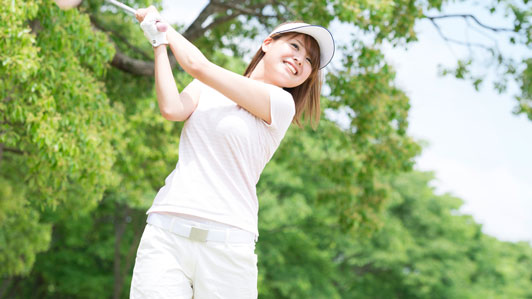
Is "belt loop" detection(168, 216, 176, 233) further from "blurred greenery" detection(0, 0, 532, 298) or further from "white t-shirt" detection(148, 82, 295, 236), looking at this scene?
"blurred greenery" detection(0, 0, 532, 298)

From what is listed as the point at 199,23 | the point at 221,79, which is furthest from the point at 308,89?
the point at 199,23

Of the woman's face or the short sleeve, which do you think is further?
the woman's face

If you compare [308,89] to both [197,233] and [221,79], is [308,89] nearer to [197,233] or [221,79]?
[221,79]

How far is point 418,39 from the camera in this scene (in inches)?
371

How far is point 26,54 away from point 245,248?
15.0ft

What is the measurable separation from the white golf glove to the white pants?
0.60m

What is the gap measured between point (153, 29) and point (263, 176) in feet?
58.6

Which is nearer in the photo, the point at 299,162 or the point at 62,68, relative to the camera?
the point at 62,68

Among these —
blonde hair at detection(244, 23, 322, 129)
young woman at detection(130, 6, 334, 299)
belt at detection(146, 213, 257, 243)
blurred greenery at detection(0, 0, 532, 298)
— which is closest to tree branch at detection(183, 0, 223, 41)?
blurred greenery at detection(0, 0, 532, 298)

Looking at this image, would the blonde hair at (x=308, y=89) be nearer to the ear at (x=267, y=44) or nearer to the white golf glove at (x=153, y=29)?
the ear at (x=267, y=44)

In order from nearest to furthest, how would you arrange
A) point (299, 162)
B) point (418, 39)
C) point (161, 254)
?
point (161, 254) < point (418, 39) < point (299, 162)

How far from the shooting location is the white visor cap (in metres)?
2.49

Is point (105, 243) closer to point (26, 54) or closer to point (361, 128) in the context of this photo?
point (361, 128)

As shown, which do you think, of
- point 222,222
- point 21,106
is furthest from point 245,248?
point 21,106
